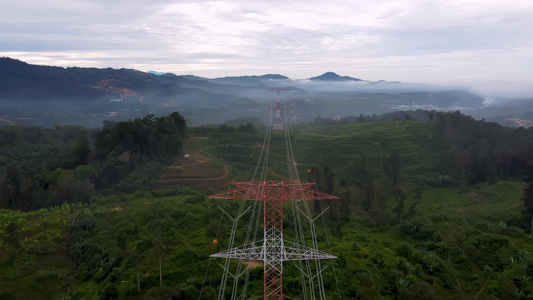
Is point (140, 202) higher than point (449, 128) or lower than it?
lower

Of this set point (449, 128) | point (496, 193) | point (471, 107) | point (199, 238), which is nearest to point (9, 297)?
point (199, 238)

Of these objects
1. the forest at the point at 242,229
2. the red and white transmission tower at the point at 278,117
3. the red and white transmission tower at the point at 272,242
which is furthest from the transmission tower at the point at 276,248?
the red and white transmission tower at the point at 278,117

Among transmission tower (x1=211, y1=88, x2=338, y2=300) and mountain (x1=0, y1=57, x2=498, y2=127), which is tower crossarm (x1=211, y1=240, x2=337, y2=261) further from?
mountain (x1=0, y1=57, x2=498, y2=127)

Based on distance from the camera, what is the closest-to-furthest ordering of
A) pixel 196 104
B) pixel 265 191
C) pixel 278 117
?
1. pixel 265 191
2. pixel 278 117
3. pixel 196 104

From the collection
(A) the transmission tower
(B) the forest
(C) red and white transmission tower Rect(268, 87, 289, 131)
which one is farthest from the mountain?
(A) the transmission tower

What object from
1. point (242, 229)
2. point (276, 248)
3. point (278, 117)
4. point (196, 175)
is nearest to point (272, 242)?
point (276, 248)

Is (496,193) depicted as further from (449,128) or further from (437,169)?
(449,128)

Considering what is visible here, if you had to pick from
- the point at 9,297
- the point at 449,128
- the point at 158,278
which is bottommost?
the point at 9,297

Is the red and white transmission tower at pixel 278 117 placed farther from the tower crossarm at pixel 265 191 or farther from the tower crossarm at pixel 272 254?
the tower crossarm at pixel 272 254

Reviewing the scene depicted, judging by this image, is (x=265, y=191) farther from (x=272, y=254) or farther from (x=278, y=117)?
(x=278, y=117)
